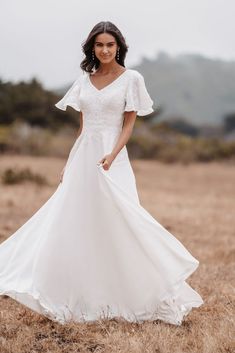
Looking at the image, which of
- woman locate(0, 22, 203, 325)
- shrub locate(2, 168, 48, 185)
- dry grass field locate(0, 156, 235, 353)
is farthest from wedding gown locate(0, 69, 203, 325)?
shrub locate(2, 168, 48, 185)

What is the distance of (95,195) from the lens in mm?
4934

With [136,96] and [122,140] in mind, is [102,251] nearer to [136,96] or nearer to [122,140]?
[122,140]

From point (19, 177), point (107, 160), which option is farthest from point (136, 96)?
point (19, 177)

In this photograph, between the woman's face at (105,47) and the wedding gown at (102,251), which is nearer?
the wedding gown at (102,251)

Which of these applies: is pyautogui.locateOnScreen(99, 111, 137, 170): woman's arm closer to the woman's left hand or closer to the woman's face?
the woman's left hand

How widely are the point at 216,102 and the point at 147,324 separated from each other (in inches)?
4626

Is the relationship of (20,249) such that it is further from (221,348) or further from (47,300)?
(221,348)

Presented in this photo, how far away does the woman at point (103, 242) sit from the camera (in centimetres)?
479

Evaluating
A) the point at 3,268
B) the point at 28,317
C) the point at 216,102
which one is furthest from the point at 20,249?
the point at 216,102

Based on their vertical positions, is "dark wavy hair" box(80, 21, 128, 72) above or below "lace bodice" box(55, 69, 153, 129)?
above

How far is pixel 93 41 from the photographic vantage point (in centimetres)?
507

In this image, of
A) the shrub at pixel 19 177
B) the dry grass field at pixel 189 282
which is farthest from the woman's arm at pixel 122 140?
the shrub at pixel 19 177

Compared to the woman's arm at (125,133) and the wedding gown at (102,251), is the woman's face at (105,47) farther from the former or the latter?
the woman's arm at (125,133)

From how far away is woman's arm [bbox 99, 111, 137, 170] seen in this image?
16.1 ft
